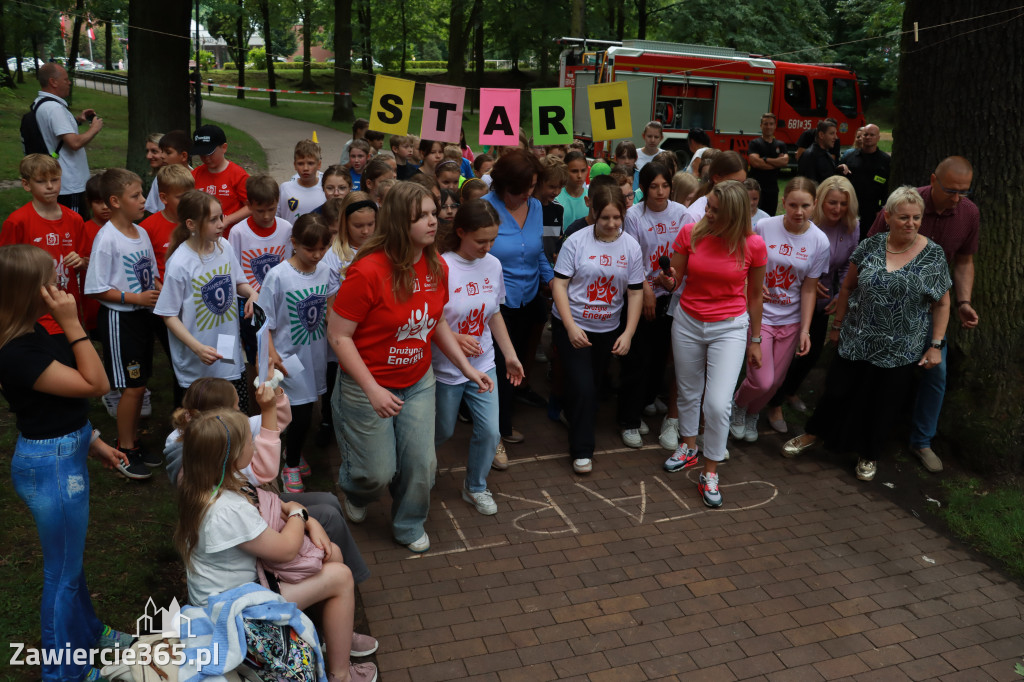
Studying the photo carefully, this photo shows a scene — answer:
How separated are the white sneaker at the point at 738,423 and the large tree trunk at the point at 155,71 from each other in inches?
302

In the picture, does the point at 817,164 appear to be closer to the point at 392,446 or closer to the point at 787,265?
the point at 787,265

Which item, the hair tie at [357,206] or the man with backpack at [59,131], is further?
the man with backpack at [59,131]

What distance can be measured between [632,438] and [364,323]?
2686mm

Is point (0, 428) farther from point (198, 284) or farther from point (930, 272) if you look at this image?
point (930, 272)

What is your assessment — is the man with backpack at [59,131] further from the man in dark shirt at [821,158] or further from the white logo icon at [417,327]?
the man in dark shirt at [821,158]

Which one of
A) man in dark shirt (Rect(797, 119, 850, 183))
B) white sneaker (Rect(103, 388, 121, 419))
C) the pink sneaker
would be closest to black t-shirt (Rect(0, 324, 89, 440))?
the pink sneaker

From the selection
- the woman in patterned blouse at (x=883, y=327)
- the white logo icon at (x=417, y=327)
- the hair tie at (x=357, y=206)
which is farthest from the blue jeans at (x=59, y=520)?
the woman in patterned blouse at (x=883, y=327)

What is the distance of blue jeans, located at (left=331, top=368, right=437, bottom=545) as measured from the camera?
Result: 175 inches

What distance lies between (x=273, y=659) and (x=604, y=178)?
405cm

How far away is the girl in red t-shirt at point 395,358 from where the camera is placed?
4207mm

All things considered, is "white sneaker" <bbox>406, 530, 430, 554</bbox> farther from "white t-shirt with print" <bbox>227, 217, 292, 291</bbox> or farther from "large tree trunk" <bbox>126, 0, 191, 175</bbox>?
"large tree trunk" <bbox>126, 0, 191, 175</bbox>

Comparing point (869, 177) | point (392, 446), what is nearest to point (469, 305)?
point (392, 446)

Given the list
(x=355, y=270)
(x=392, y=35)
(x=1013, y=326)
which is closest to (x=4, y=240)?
(x=355, y=270)

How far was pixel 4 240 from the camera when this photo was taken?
5.17 meters
